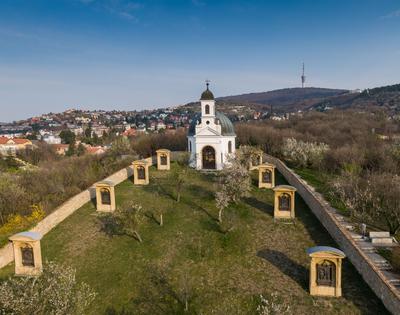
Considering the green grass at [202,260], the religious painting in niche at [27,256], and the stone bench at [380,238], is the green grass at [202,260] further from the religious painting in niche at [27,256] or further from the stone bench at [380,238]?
the stone bench at [380,238]

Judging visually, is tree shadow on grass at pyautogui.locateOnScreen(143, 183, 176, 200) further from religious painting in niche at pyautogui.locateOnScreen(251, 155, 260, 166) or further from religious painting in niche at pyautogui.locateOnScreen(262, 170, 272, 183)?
religious painting in niche at pyautogui.locateOnScreen(251, 155, 260, 166)

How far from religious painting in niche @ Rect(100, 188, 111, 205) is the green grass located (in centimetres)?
111

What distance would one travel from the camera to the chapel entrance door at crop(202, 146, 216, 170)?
37438mm

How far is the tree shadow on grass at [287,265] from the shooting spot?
15.9 metres

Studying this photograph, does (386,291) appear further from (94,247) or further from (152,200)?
(152,200)

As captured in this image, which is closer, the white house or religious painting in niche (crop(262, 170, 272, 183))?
religious painting in niche (crop(262, 170, 272, 183))

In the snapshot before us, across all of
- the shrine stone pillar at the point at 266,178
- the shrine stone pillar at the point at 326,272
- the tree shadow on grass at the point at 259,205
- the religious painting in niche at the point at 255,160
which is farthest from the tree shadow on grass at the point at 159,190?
the shrine stone pillar at the point at 326,272

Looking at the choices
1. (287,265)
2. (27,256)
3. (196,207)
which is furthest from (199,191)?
(27,256)

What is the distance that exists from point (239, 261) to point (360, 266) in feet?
19.4

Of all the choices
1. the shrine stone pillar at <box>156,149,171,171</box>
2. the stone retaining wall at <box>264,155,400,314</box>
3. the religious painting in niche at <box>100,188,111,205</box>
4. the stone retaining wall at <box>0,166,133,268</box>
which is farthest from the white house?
the stone retaining wall at <box>264,155,400,314</box>

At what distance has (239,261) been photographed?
17.7m

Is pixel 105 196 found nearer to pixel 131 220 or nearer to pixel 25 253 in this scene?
pixel 131 220

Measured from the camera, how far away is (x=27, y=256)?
1794 cm

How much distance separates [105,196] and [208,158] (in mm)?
14893
